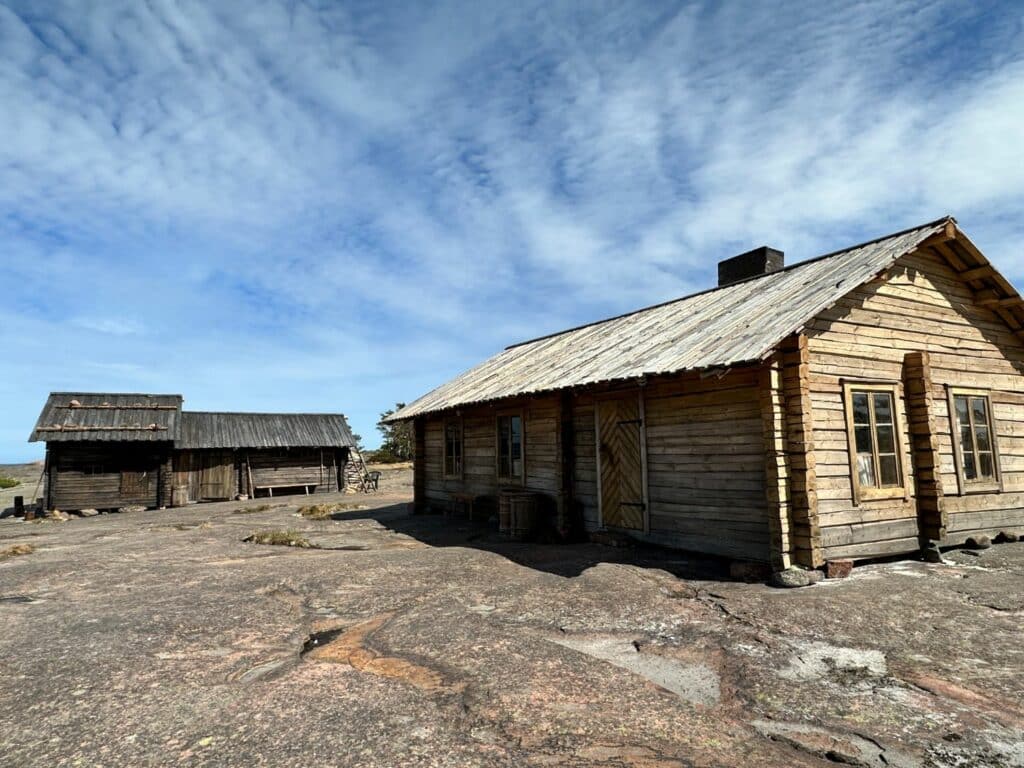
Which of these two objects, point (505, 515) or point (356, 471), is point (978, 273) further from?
point (356, 471)

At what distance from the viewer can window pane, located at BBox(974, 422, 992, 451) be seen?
11.3m

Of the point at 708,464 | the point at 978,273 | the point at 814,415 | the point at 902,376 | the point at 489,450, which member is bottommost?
the point at 708,464

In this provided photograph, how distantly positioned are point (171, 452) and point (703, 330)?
75.6 ft

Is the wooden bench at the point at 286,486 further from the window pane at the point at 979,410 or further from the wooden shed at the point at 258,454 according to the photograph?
the window pane at the point at 979,410

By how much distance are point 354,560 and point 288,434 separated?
20291 millimetres

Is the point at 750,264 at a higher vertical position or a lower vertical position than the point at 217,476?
higher

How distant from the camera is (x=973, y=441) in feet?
36.7

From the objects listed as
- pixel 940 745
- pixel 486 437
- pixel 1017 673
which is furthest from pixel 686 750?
pixel 486 437

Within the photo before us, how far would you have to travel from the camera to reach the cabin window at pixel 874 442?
9555mm

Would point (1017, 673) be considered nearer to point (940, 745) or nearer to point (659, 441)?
point (940, 745)

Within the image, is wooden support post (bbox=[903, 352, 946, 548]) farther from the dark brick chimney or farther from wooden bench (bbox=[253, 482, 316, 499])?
wooden bench (bbox=[253, 482, 316, 499])

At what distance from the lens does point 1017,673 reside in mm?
5266

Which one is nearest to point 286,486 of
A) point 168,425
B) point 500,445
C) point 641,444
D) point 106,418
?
point 168,425

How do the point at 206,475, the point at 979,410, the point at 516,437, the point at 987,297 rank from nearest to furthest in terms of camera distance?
the point at 979,410 < the point at 987,297 < the point at 516,437 < the point at 206,475
